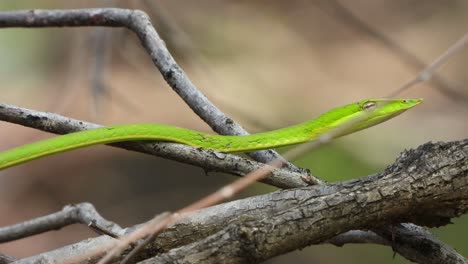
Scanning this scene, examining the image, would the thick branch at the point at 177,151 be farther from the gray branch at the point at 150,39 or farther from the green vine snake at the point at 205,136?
the gray branch at the point at 150,39

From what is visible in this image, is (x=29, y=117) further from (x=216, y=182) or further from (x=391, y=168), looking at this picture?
(x=216, y=182)

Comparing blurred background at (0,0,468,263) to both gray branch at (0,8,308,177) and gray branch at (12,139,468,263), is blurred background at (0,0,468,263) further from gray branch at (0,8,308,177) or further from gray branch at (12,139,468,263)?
gray branch at (12,139,468,263)

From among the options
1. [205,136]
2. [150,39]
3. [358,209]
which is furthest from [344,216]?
[150,39]

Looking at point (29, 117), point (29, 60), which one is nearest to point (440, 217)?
point (29, 117)

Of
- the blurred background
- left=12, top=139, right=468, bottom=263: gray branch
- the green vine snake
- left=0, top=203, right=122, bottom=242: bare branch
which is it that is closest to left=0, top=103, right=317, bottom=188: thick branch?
the green vine snake

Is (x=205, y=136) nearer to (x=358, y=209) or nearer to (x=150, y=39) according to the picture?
(x=150, y=39)

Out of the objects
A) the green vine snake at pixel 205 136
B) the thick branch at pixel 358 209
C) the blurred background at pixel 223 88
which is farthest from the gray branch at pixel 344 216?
the blurred background at pixel 223 88
